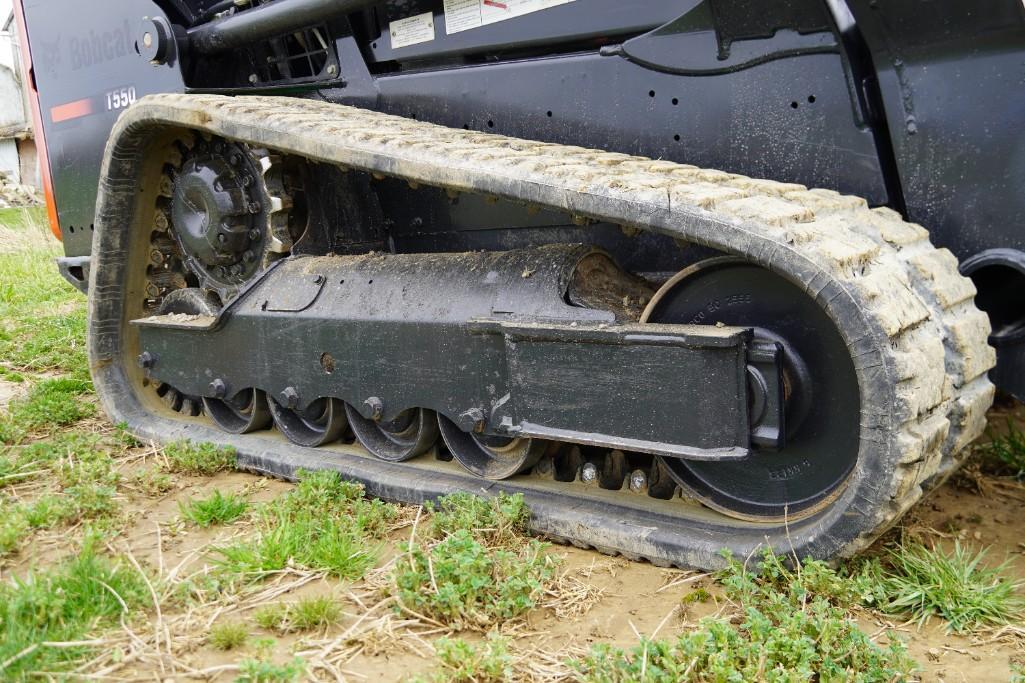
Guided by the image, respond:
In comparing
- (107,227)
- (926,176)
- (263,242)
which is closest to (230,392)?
(263,242)

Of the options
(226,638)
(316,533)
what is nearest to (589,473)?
(316,533)

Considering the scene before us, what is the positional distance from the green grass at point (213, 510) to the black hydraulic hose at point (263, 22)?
1617 mm

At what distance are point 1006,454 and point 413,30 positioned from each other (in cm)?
232

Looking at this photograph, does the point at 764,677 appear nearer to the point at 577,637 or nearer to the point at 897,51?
the point at 577,637

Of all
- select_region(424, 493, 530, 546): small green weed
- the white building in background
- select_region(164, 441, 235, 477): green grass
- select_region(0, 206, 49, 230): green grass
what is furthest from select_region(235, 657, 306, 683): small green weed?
the white building in background

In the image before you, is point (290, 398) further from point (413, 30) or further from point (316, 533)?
point (413, 30)

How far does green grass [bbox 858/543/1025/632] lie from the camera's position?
2.16 meters

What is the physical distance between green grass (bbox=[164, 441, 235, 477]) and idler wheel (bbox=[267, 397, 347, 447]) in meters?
0.21

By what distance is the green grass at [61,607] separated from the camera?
2014 millimetres

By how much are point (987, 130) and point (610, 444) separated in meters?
1.17

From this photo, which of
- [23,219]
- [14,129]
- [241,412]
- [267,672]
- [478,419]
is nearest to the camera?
[267,672]

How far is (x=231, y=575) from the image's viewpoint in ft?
8.08

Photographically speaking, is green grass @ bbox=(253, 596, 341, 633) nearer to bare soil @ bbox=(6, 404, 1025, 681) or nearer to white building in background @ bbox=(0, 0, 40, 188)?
bare soil @ bbox=(6, 404, 1025, 681)

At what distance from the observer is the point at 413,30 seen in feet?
10.8
